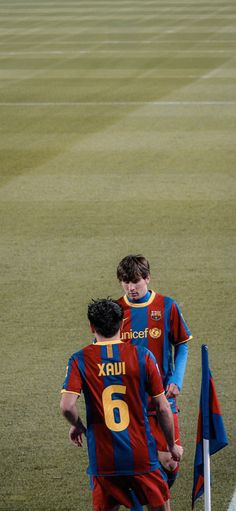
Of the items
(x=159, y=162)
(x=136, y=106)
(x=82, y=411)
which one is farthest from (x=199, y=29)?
(x=82, y=411)

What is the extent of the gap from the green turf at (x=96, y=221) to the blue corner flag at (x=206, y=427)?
39.5 inches

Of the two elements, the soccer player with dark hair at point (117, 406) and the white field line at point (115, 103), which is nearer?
the soccer player with dark hair at point (117, 406)

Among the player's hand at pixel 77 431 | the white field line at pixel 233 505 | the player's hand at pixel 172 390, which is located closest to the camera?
the player's hand at pixel 77 431

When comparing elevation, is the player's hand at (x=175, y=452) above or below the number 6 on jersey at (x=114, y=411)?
below

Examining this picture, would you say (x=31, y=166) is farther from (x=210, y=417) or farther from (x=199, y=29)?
(x=199, y=29)

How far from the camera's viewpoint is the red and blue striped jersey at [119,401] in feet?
20.1

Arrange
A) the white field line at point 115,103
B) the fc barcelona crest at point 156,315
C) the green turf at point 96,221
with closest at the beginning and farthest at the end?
the fc barcelona crest at point 156,315 → the green turf at point 96,221 → the white field line at point 115,103

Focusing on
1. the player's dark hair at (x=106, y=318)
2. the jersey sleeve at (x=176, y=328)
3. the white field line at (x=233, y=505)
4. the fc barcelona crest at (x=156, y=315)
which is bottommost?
the white field line at (x=233, y=505)

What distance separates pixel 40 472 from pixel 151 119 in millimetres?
15439

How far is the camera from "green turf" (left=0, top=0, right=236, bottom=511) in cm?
874

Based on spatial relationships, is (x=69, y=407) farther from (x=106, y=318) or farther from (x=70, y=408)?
(x=106, y=318)

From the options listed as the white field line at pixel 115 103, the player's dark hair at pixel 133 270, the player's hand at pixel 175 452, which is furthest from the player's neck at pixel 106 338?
the white field line at pixel 115 103

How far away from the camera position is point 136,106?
81.0ft

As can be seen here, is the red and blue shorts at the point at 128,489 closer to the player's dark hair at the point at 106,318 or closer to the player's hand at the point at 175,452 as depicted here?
the player's hand at the point at 175,452
